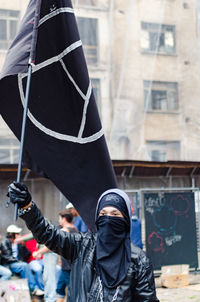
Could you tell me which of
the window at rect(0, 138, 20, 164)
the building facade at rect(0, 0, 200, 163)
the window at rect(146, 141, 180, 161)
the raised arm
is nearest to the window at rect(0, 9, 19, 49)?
the building facade at rect(0, 0, 200, 163)

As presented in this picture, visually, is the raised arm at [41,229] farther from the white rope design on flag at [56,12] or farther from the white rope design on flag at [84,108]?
the white rope design on flag at [56,12]

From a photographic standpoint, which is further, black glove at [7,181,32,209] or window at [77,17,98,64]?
window at [77,17,98,64]

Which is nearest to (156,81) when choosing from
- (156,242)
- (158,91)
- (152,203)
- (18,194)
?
(158,91)

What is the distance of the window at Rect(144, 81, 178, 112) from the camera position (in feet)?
56.1

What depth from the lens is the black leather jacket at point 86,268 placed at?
3234 millimetres

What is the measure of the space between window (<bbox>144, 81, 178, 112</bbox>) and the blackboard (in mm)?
5770

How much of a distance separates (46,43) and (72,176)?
112 centimetres

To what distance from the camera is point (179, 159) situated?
17438mm

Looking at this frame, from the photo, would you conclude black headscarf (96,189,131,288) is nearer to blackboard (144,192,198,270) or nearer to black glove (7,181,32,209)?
black glove (7,181,32,209)

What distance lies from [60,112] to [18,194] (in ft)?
5.19

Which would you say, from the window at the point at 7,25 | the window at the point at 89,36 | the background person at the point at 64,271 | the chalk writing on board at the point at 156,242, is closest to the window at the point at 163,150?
the window at the point at 89,36

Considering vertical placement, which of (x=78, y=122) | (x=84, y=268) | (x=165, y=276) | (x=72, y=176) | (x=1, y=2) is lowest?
(x=165, y=276)

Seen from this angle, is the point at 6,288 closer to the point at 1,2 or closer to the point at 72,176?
the point at 72,176

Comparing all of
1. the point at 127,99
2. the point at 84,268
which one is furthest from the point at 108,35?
the point at 84,268
